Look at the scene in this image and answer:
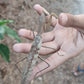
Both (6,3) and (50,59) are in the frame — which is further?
(6,3)

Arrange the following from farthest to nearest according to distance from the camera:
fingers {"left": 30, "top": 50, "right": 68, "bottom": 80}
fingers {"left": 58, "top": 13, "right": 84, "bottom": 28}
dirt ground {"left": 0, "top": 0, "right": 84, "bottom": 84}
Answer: dirt ground {"left": 0, "top": 0, "right": 84, "bottom": 84} < fingers {"left": 30, "top": 50, "right": 68, "bottom": 80} < fingers {"left": 58, "top": 13, "right": 84, "bottom": 28}

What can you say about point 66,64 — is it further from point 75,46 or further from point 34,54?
point 34,54

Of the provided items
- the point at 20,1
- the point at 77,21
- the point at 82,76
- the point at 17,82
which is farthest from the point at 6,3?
the point at 82,76

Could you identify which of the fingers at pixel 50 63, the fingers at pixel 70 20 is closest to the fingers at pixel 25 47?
the fingers at pixel 50 63

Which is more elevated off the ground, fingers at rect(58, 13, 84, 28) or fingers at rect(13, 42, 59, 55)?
fingers at rect(58, 13, 84, 28)

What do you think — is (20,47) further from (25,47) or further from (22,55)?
(22,55)

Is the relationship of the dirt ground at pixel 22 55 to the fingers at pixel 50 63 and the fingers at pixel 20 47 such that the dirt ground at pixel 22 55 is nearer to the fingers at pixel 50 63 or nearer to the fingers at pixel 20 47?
the fingers at pixel 20 47

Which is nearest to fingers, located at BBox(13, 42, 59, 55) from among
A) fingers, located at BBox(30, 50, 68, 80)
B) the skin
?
the skin

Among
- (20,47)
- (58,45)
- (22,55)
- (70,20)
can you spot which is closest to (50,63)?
(58,45)

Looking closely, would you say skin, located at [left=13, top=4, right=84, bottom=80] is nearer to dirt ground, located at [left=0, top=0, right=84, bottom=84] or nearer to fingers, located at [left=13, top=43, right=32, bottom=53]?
fingers, located at [left=13, top=43, right=32, bottom=53]
